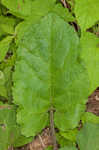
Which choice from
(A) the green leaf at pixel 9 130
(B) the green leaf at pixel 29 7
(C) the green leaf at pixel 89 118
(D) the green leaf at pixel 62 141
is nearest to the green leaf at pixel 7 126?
(A) the green leaf at pixel 9 130

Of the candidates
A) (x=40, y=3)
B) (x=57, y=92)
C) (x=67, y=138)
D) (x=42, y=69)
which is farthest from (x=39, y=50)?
(x=67, y=138)

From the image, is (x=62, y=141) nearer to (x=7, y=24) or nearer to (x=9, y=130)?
(x=9, y=130)

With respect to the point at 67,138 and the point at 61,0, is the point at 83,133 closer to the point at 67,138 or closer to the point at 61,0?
the point at 67,138

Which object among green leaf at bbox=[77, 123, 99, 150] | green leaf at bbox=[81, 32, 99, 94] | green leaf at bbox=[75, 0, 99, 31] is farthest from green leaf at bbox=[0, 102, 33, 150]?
green leaf at bbox=[75, 0, 99, 31]

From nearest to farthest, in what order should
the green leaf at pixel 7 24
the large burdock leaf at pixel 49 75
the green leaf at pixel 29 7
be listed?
the large burdock leaf at pixel 49 75
the green leaf at pixel 29 7
the green leaf at pixel 7 24

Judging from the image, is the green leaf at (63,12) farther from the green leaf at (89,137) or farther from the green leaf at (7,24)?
the green leaf at (89,137)

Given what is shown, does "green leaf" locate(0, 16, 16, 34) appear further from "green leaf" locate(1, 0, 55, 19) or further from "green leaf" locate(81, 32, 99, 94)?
"green leaf" locate(81, 32, 99, 94)
